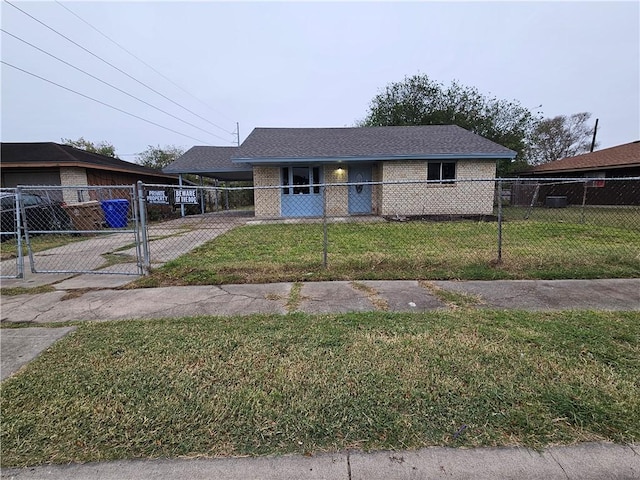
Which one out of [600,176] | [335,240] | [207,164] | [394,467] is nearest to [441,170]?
[335,240]

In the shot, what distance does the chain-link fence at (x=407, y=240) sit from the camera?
560 centimetres

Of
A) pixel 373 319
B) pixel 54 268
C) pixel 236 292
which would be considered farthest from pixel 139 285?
pixel 373 319

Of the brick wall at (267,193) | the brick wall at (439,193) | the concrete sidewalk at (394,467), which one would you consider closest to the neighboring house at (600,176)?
the brick wall at (439,193)

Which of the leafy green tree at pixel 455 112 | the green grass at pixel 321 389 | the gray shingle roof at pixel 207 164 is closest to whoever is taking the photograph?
the green grass at pixel 321 389

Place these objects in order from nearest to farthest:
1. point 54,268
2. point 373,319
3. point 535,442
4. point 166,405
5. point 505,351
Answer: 1. point 535,442
2. point 166,405
3. point 505,351
4. point 373,319
5. point 54,268

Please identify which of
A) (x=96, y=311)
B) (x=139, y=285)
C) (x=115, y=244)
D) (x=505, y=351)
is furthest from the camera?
(x=115, y=244)

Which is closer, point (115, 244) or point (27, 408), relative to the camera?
point (27, 408)

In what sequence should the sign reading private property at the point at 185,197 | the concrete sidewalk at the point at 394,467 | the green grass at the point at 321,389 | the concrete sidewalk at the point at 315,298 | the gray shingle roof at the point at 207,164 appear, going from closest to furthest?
the concrete sidewalk at the point at 394,467 < the green grass at the point at 321,389 < the concrete sidewalk at the point at 315,298 < the sign reading private property at the point at 185,197 < the gray shingle roof at the point at 207,164

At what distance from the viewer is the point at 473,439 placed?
1.92m

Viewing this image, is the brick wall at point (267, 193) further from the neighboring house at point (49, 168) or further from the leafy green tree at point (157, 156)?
the leafy green tree at point (157, 156)

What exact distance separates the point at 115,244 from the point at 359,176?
10.6m

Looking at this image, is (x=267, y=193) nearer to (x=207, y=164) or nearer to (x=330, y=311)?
(x=207, y=164)

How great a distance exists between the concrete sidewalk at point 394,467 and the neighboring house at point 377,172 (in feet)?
41.8

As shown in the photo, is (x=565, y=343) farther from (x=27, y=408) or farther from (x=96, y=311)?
(x=96, y=311)
